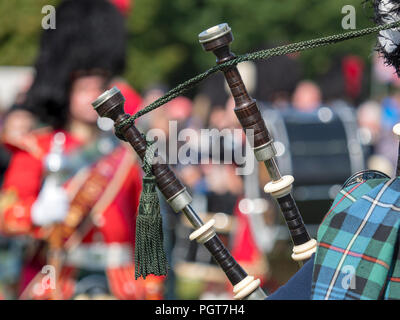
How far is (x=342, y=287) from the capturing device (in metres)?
1.65

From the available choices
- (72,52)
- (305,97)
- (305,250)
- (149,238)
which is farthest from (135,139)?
(305,97)

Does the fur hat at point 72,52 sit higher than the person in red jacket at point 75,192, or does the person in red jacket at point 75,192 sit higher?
the fur hat at point 72,52

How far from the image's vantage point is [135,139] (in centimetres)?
188

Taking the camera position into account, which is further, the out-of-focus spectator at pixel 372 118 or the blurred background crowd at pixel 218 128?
the out-of-focus spectator at pixel 372 118

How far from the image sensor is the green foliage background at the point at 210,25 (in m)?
15.1

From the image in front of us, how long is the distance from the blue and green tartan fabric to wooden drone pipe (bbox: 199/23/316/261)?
0.46 ft

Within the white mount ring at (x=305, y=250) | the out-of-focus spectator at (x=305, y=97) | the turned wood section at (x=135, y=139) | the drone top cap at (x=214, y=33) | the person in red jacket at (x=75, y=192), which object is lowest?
the out-of-focus spectator at (x=305, y=97)

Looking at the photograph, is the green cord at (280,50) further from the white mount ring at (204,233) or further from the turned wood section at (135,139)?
the white mount ring at (204,233)

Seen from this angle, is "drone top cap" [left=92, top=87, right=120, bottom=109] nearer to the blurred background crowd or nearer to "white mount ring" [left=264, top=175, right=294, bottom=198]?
"white mount ring" [left=264, top=175, right=294, bottom=198]

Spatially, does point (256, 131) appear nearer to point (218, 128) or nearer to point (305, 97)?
point (218, 128)

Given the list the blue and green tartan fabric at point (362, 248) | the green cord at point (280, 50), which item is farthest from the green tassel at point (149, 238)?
the blue and green tartan fabric at point (362, 248)

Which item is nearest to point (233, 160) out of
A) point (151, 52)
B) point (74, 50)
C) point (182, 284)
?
point (182, 284)

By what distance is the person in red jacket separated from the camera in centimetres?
407
